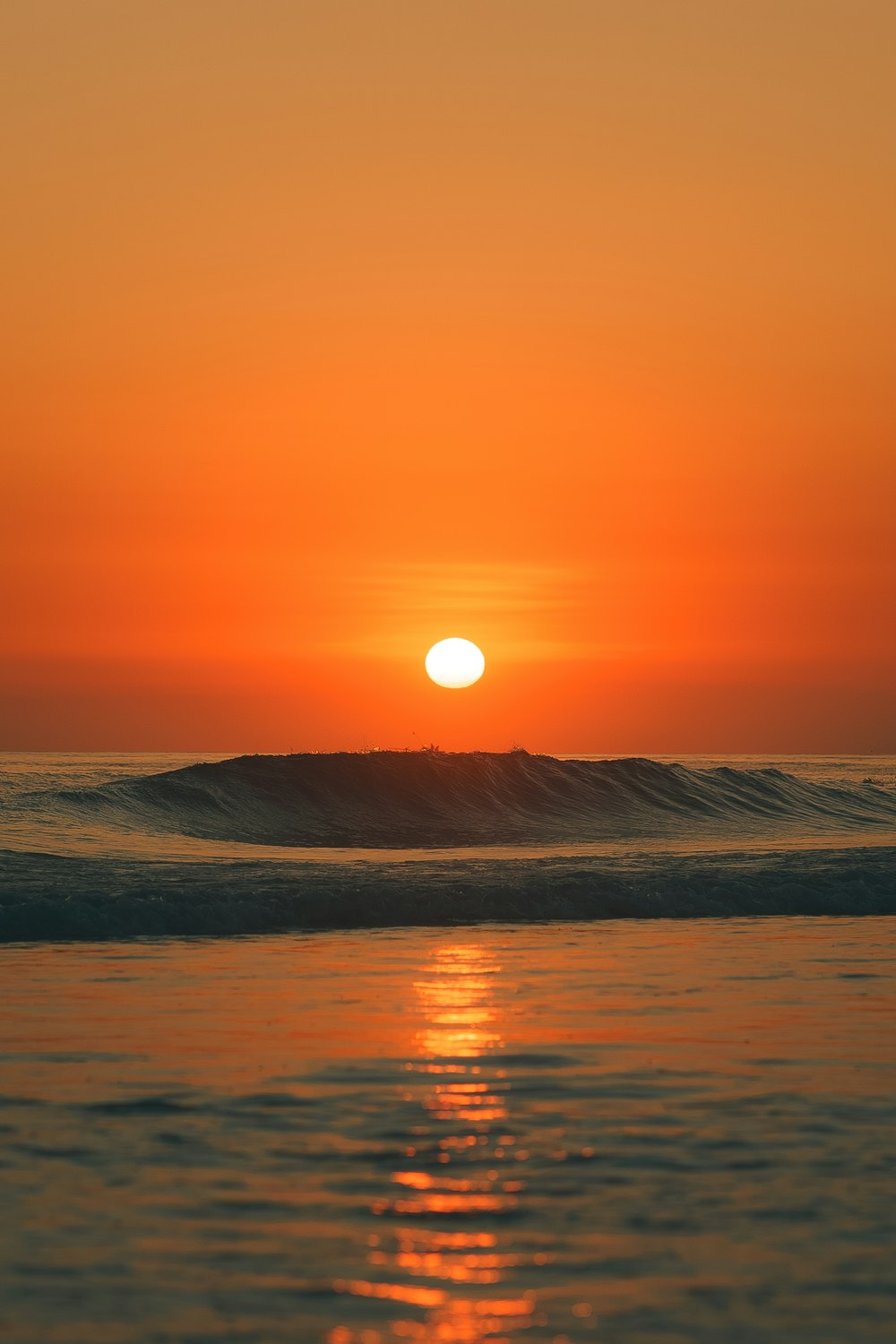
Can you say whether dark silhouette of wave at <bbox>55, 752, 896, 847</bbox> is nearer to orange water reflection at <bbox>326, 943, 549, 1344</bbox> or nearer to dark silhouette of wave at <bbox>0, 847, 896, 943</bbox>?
dark silhouette of wave at <bbox>0, 847, 896, 943</bbox>

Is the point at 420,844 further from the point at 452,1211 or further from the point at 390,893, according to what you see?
the point at 452,1211

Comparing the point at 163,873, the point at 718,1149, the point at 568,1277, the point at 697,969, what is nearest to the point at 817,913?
the point at 697,969

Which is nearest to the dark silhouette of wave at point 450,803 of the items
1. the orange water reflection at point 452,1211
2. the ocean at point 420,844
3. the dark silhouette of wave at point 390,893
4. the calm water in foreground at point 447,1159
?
the ocean at point 420,844

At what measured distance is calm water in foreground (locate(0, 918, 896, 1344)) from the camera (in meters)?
5.08

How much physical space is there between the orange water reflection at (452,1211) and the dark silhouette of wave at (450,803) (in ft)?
69.7

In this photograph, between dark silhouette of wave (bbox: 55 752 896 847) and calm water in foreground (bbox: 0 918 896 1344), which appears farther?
dark silhouette of wave (bbox: 55 752 896 847)

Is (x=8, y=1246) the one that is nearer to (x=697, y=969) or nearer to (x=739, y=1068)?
(x=739, y=1068)

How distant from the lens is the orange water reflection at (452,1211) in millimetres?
4973

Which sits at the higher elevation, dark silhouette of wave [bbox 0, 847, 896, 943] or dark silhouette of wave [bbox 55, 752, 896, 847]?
dark silhouette of wave [bbox 55, 752, 896, 847]

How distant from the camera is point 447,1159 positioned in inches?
272

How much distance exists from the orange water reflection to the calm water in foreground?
2 cm

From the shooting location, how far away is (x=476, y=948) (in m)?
14.8

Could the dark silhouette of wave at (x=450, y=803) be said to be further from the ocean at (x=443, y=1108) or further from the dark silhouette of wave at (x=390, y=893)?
the ocean at (x=443, y=1108)

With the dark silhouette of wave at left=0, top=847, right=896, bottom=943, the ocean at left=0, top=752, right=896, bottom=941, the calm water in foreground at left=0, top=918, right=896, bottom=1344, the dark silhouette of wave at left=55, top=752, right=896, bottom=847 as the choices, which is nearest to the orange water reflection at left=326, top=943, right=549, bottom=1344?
the calm water in foreground at left=0, top=918, right=896, bottom=1344
